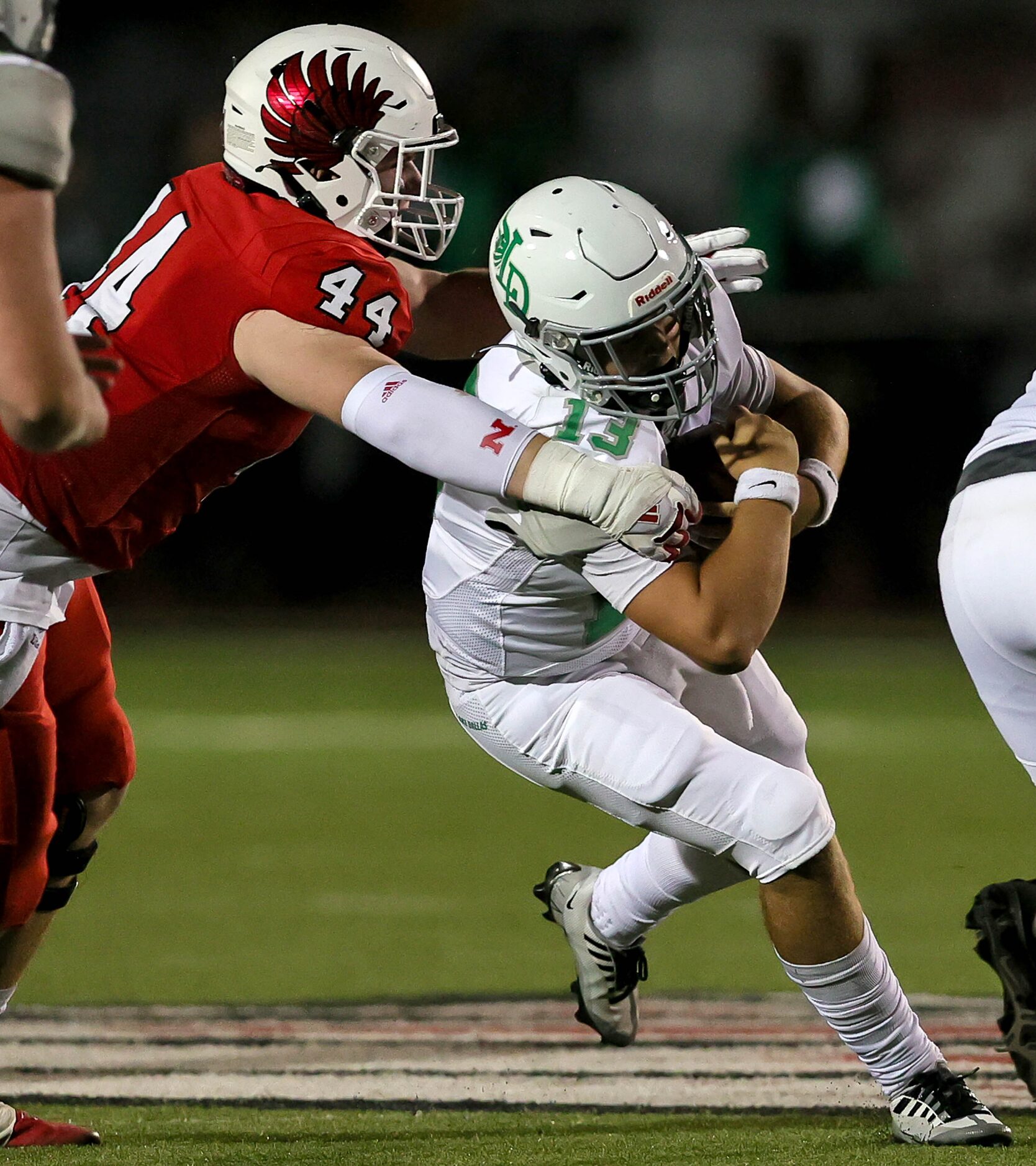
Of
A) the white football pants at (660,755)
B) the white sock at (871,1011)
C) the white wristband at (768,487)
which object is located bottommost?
the white sock at (871,1011)

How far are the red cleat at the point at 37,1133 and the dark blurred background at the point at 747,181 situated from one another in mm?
7642

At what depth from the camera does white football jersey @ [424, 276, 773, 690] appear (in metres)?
2.96

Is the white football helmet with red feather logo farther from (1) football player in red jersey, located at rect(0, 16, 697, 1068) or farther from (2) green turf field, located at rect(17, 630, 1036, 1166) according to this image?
(2) green turf field, located at rect(17, 630, 1036, 1166)

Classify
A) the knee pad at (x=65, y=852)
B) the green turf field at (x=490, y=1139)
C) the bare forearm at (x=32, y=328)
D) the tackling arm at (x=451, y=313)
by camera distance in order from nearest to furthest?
1. the bare forearm at (x=32, y=328)
2. the green turf field at (x=490, y=1139)
3. the knee pad at (x=65, y=852)
4. the tackling arm at (x=451, y=313)

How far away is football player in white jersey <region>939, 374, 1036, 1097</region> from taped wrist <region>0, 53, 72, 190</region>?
51.4 inches

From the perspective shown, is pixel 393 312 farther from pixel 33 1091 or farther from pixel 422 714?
pixel 422 714

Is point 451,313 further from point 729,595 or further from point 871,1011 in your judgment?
point 871,1011

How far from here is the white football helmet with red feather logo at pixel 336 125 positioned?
2.94 m

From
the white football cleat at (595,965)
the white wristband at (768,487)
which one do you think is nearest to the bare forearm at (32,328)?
the white wristband at (768,487)

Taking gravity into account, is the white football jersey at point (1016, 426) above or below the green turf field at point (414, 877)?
above

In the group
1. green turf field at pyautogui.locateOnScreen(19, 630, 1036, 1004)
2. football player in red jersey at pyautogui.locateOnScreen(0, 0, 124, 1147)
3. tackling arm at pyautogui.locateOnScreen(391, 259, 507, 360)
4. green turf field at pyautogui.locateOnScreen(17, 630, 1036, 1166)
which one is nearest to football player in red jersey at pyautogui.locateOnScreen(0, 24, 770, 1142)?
tackling arm at pyautogui.locateOnScreen(391, 259, 507, 360)

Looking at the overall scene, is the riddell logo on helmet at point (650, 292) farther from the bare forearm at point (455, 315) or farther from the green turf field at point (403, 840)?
the green turf field at point (403, 840)

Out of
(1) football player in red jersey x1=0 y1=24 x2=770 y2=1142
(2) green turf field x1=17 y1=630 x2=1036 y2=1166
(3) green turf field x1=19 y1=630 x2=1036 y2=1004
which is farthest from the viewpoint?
(3) green turf field x1=19 y1=630 x2=1036 y2=1004

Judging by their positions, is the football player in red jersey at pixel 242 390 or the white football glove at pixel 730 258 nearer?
the football player in red jersey at pixel 242 390
